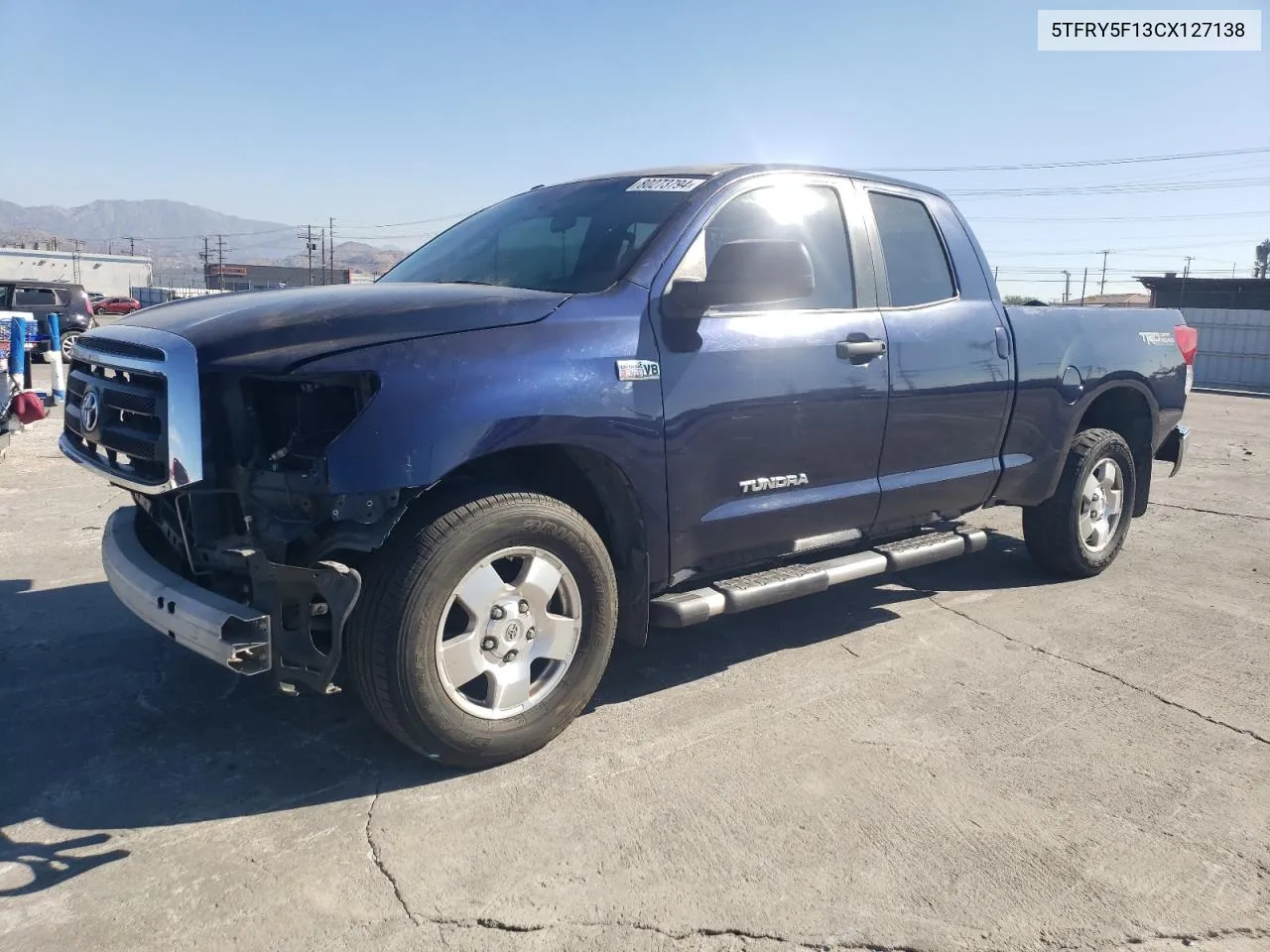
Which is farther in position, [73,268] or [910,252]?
[73,268]

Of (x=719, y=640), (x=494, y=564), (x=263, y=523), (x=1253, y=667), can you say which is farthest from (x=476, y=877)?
(x=1253, y=667)

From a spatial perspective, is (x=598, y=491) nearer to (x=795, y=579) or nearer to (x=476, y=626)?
(x=476, y=626)

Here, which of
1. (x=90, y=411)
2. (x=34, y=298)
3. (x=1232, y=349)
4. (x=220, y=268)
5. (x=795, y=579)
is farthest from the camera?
(x=220, y=268)

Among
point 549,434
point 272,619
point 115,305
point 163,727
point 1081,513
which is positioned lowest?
point 163,727

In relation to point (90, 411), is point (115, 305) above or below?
above

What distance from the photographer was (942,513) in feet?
15.7

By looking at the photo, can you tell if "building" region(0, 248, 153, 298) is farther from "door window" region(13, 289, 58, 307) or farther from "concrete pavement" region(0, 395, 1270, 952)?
"concrete pavement" region(0, 395, 1270, 952)

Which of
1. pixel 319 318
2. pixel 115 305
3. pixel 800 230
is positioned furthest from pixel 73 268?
pixel 319 318

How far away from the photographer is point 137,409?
3.00 meters

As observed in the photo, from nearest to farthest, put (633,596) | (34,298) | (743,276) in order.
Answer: (743,276), (633,596), (34,298)

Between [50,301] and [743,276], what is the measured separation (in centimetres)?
2249

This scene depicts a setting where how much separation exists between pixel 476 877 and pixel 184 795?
102 cm

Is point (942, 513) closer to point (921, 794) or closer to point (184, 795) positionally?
point (921, 794)

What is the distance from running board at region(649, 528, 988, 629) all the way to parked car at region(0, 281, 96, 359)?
20594 mm
